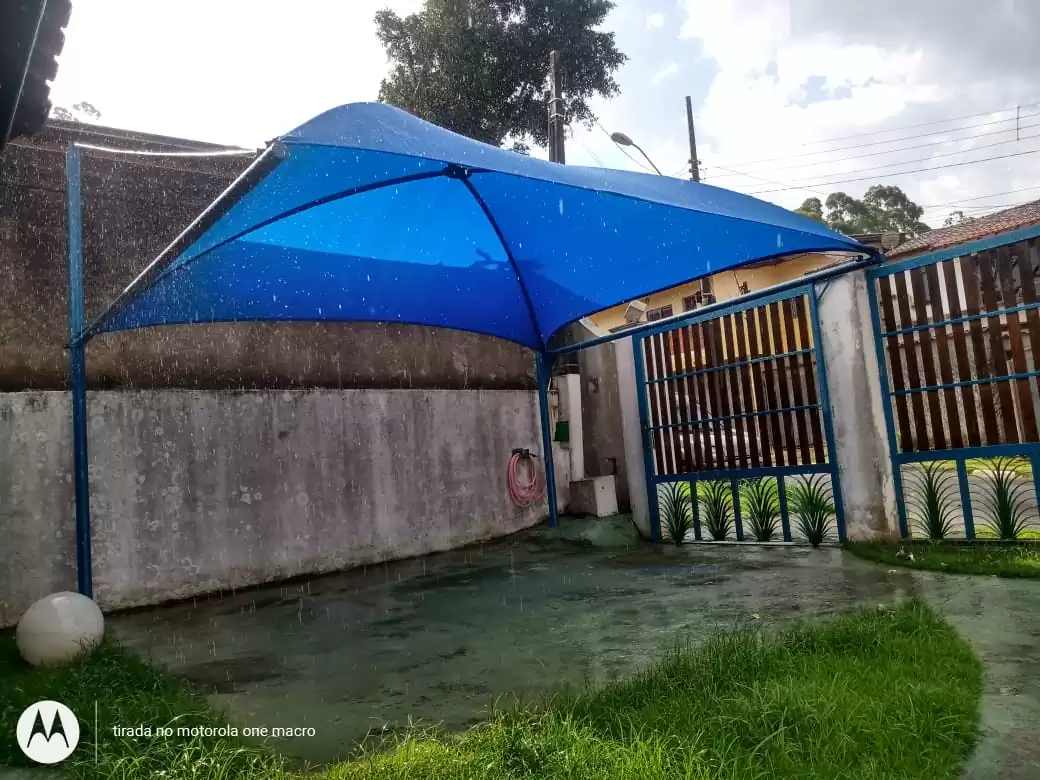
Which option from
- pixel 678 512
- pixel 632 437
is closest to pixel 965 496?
pixel 678 512

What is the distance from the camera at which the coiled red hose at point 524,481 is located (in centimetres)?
648

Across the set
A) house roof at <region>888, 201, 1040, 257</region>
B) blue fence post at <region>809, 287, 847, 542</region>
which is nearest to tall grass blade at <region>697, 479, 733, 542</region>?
blue fence post at <region>809, 287, 847, 542</region>

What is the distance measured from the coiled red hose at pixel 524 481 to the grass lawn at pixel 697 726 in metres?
4.04

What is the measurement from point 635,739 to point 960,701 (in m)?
0.93

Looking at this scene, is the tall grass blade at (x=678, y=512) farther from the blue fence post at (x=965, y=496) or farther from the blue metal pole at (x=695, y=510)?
the blue fence post at (x=965, y=496)

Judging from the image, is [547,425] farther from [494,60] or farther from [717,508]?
[494,60]

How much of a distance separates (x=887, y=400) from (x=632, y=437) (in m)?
2.24

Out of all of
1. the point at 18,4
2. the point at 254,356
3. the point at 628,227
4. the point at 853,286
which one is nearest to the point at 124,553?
the point at 254,356

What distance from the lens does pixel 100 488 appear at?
432cm

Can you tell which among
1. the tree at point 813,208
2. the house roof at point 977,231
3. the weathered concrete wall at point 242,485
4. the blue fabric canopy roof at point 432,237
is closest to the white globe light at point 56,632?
the weathered concrete wall at point 242,485

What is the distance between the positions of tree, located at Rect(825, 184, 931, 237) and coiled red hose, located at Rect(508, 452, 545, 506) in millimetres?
22437

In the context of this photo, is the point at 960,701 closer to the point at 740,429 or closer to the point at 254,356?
the point at 740,429

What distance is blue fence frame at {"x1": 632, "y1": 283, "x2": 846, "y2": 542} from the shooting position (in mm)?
4816

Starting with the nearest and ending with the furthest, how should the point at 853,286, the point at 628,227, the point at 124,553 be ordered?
1. the point at 628,227
2. the point at 124,553
3. the point at 853,286
